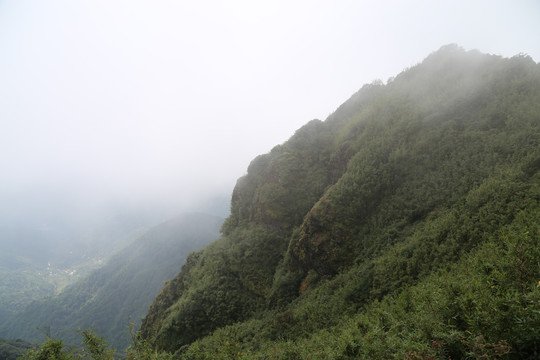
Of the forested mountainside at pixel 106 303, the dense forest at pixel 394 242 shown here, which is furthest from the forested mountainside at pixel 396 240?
the forested mountainside at pixel 106 303

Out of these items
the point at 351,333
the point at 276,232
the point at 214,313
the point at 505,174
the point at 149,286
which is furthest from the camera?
the point at 149,286

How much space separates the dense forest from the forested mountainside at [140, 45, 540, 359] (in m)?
0.09

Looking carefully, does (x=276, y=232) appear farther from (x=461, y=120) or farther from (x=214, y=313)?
(x=461, y=120)

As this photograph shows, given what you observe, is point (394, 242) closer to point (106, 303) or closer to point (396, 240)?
point (396, 240)

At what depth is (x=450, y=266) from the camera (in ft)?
40.8

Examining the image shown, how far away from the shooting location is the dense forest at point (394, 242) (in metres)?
7.16

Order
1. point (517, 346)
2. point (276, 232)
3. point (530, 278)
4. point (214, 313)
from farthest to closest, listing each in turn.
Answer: point (276, 232)
point (214, 313)
point (530, 278)
point (517, 346)

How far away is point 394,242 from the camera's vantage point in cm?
1862

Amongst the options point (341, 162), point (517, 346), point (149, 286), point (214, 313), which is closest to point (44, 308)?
point (149, 286)

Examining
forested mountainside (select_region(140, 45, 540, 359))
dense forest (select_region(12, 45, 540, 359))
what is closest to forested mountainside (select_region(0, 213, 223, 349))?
forested mountainside (select_region(140, 45, 540, 359))

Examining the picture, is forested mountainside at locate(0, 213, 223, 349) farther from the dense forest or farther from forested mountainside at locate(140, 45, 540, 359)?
the dense forest

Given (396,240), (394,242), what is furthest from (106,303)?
(396,240)

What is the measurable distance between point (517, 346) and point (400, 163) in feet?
65.1

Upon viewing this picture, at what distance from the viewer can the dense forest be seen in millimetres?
7156
